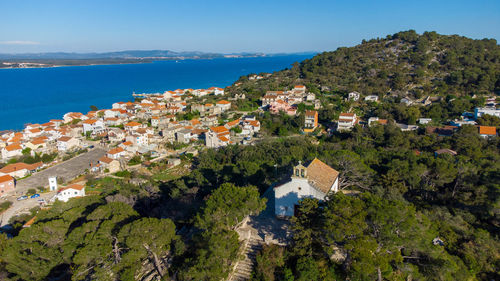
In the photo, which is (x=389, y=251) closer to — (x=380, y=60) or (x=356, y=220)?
(x=356, y=220)

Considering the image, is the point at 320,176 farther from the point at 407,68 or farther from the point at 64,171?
the point at 407,68

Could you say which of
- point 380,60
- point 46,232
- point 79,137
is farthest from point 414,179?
point 380,60

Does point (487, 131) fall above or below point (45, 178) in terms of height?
above

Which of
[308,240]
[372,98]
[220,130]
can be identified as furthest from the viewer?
[372,98]

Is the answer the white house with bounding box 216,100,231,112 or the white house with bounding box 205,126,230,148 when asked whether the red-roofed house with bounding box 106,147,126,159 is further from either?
the white house with bounding box 216,100,231,112

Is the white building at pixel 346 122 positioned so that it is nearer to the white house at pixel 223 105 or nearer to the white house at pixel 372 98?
the white house at pixel 372 98

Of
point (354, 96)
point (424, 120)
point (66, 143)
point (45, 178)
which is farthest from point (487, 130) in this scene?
point (66, 143)
